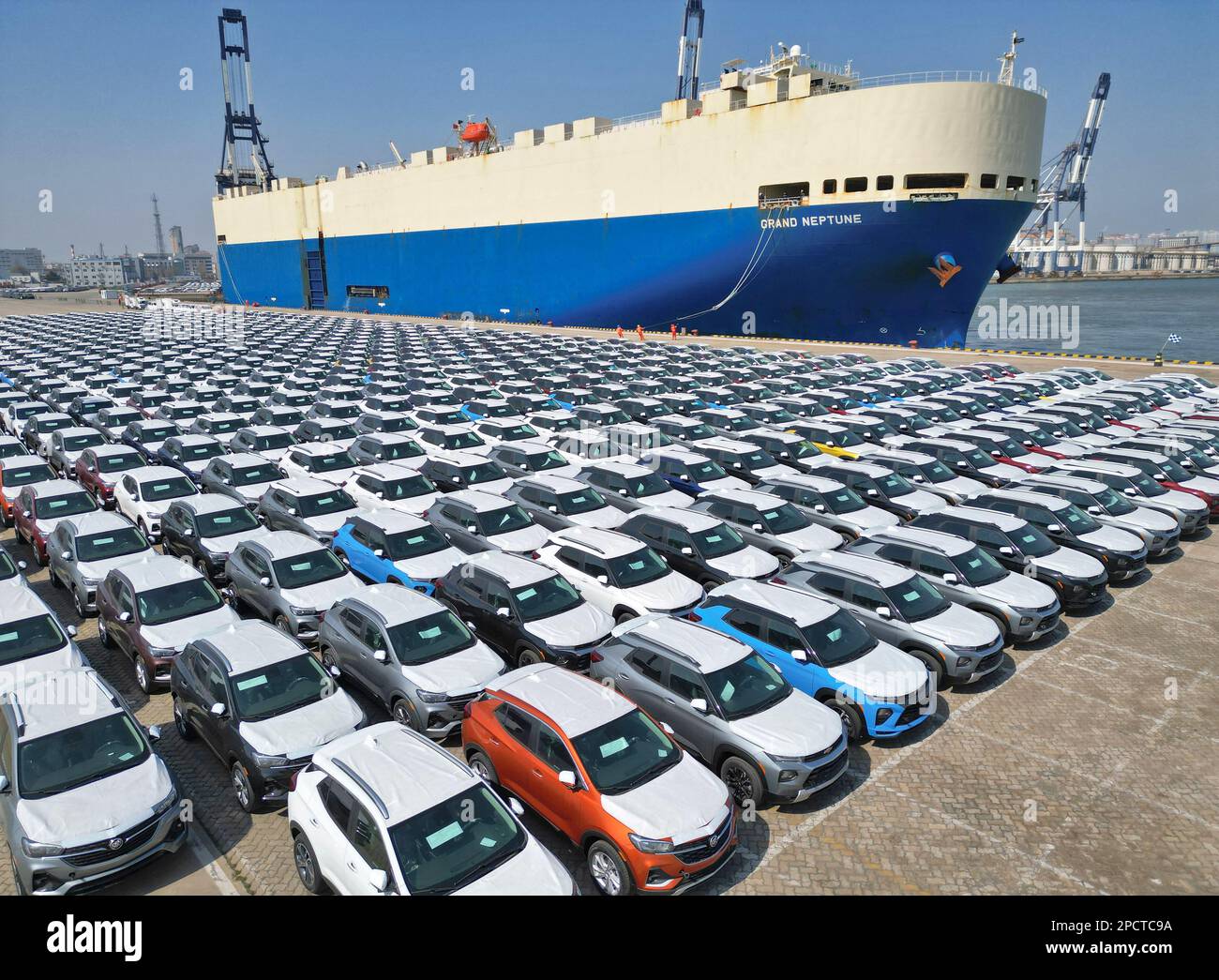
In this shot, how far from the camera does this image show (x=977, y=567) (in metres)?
11.9

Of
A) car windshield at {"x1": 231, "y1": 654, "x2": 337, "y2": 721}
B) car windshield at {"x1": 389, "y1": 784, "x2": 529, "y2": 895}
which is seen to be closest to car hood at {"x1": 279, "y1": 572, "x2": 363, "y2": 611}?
car windshield at {"x1": 231, "y1": 654, "x2": 337, "y2": 721}

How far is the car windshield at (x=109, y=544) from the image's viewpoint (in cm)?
1253

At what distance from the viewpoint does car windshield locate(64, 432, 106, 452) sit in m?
19.1

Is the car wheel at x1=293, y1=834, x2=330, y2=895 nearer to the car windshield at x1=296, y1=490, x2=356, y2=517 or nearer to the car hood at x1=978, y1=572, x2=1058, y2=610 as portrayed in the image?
the car windshield at x1=296, y1=490, x2=356, y2=517

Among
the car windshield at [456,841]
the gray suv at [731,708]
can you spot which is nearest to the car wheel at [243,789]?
the car windshield at [456,841]

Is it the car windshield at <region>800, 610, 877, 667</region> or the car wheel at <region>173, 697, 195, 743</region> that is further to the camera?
the car windshield at <region>800, 610, 877, 667</region>

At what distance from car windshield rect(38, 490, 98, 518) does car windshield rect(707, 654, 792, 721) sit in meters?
13.2

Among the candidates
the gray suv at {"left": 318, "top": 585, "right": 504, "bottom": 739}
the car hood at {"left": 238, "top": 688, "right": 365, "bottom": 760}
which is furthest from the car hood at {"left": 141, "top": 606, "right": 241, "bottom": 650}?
the car hood at {"left": 238, "top": 688, "right": 365, "bottom": 760}

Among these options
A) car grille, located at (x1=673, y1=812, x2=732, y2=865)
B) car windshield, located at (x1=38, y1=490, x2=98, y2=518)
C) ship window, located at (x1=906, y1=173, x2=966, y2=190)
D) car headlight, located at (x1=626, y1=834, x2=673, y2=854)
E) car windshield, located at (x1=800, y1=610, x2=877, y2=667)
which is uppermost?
ship window, located at (x1=906, y1=173, x2=966, y2=190)

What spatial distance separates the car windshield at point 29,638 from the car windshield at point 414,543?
4665 millimetres

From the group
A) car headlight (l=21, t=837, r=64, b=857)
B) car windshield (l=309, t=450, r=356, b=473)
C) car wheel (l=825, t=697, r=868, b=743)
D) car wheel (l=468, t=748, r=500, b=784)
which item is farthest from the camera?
car windshield (l=309, t=450, r=356, b=473)

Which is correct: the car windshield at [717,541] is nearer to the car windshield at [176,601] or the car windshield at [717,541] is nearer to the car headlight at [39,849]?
the car windshield at [176,601]

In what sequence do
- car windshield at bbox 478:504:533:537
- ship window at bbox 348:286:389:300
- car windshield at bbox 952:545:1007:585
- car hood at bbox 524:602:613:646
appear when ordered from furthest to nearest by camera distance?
ship window at bbox 348:286:389:300 → car windshield at bbox 478:504:533:537 → car windshield at bbox 952:545:1007:585 → car hood at bbox 524:602:613:646

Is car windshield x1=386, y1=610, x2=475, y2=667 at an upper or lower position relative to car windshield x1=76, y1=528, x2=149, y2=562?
lower
